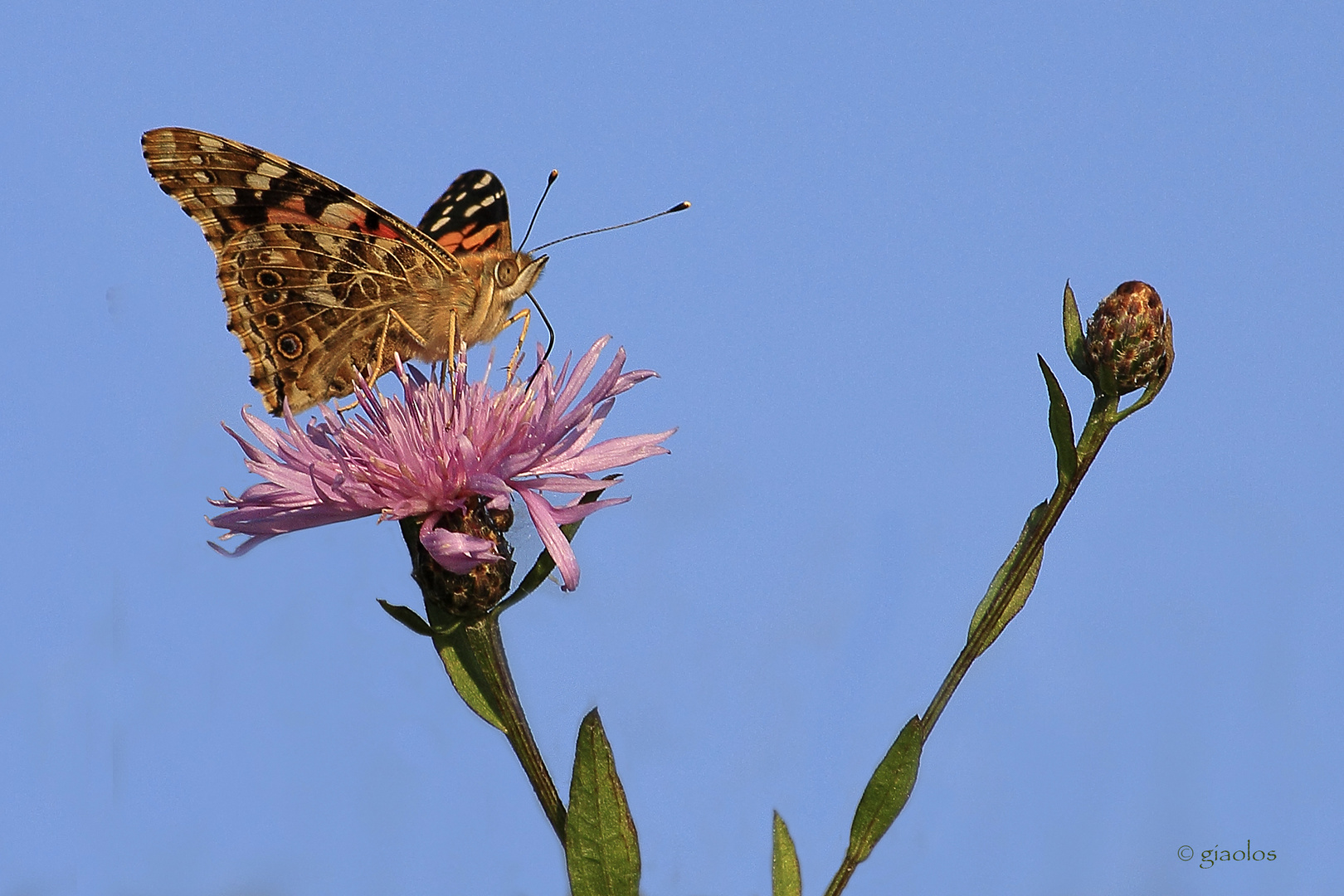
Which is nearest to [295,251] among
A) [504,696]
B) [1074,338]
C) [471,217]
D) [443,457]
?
[471,217]

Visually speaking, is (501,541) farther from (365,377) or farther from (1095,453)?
(1095,453)

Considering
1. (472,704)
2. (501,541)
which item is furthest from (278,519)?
(472,704)

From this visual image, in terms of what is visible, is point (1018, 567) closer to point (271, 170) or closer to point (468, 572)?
point (468, 572)

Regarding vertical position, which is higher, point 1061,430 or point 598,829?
point 1061,430

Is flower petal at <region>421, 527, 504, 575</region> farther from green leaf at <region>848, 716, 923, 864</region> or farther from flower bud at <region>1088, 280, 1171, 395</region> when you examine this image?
flower bud at <region>1088, 280, 1171, 395</region>

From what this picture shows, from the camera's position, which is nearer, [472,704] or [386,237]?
[472,704]

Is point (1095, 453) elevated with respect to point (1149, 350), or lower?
lower

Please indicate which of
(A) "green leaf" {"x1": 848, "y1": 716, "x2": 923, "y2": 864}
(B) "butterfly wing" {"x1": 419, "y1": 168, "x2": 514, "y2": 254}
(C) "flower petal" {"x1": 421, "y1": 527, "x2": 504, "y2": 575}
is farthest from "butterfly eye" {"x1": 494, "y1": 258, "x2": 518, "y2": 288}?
(A) "green leaf" {"x1": 848, "y1": 716, "x2": 923, "y2": 864}
